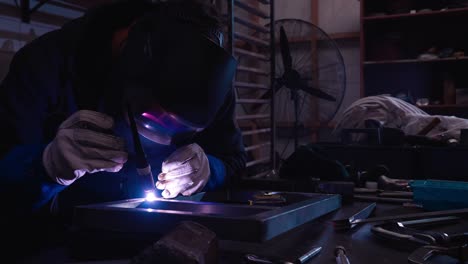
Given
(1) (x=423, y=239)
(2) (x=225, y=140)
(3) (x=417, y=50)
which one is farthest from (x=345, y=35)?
(1) (x=423, y=239)

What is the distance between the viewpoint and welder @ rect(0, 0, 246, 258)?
851mm

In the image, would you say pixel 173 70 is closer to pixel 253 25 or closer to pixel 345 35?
pixel 253 25

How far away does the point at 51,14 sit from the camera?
2.81m

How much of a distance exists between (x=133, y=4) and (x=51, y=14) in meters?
1.87

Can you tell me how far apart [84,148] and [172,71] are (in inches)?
13.4

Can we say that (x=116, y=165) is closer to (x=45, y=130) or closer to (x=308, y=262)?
(x=45, y=130)

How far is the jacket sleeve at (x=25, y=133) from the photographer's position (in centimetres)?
109

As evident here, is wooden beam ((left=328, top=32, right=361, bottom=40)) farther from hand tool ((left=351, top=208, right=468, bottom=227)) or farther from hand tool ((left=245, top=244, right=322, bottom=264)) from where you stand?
hand tool ((left=245, top=244, right=322, bottom=264))

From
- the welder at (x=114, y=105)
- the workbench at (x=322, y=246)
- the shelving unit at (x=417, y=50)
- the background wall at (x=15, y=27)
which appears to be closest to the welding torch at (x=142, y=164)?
the welder at (x=114, y=105)

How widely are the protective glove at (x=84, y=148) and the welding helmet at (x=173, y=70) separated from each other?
0.16 m

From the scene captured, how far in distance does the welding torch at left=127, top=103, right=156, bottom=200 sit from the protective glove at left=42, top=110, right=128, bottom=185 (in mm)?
109

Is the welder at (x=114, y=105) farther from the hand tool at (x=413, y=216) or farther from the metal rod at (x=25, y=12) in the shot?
the metal rod at (x=25, y=12)

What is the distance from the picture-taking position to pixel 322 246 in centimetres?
73

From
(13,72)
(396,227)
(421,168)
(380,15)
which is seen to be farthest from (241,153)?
(380,15)
